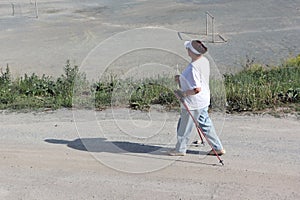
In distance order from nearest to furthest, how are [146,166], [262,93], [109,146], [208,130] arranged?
[146,166], [208,130], [109,146], [262,93]

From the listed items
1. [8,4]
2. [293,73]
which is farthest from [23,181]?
[8,4]

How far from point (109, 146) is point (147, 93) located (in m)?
2.44

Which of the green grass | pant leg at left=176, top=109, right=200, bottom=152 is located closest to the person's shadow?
pant leg at left=176, top=109, right=200, bottom=152

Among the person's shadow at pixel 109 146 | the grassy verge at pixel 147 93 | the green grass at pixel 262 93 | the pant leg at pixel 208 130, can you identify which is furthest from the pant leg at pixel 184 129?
the green grass at pixel 262 93

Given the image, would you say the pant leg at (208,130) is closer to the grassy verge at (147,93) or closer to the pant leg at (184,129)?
the pant leg at (184,129)

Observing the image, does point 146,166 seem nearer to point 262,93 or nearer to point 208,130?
point 208,130

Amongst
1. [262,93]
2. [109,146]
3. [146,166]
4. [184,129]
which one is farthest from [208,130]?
[262,93]

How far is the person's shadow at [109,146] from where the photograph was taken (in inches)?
262

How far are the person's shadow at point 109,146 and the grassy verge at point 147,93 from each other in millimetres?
1615

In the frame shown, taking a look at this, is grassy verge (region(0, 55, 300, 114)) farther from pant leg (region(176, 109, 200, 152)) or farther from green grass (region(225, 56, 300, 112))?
pant leg (region(176, 109, 200, 152))

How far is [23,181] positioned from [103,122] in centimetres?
239

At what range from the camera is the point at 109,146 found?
6.86 meters

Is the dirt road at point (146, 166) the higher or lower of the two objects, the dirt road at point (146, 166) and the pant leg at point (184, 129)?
the lower

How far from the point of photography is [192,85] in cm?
609
